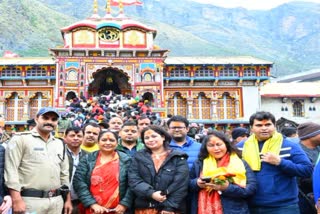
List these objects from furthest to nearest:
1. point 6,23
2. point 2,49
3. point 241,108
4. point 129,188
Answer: point 6,23
point 2,49
point 241,108
point 129,188

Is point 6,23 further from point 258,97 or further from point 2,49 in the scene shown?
point 258,97

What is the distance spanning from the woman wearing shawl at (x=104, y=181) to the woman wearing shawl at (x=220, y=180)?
863 mm

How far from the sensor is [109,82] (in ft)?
84.1

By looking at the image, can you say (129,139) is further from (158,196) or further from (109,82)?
(109,82)

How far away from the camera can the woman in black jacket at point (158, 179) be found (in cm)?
429

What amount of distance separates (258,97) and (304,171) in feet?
71.2

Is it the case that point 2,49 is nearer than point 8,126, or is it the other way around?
point 8,126

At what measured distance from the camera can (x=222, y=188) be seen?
411cm

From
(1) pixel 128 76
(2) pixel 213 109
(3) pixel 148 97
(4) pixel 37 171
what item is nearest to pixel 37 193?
(4) pixel 37 171

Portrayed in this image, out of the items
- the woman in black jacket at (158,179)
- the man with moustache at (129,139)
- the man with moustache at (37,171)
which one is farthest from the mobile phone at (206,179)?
the man with moustache at (37,171)

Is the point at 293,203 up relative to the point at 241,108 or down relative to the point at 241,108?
down

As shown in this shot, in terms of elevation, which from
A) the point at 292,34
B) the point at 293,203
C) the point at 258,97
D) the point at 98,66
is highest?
the point at 292,34

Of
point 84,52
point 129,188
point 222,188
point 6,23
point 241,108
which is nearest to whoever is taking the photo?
point 222,188

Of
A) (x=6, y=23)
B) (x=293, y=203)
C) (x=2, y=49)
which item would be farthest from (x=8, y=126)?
(x=6, y=23)
